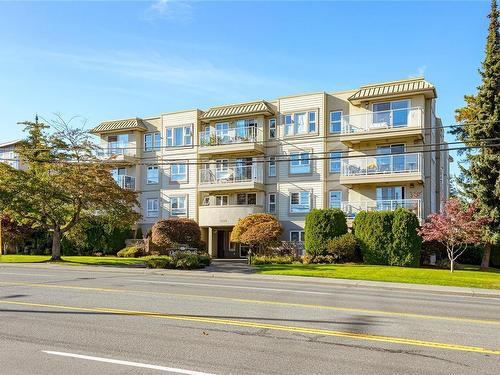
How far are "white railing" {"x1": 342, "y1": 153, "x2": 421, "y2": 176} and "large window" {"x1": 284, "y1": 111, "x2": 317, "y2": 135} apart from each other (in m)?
A: 4.15

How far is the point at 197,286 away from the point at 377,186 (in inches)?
762

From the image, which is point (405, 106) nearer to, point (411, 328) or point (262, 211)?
point (262, 211)

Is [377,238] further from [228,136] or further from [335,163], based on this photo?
[228,136]

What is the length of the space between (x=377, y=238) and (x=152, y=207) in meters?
20.6

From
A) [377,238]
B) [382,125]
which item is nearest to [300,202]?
[382,125]

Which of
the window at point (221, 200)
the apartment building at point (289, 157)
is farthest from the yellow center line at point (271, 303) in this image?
the window at point (221, 200)

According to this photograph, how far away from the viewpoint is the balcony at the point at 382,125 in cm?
3044

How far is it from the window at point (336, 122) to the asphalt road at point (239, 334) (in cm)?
2160

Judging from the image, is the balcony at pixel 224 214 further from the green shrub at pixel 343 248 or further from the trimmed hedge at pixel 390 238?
the trimmed hedge at pixel 390 238

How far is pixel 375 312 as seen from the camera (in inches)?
443

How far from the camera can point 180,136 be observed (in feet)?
133

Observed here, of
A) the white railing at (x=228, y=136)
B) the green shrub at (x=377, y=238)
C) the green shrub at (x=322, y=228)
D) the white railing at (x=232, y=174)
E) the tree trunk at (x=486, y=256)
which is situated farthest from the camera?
the white railing at (x=228, y=136)

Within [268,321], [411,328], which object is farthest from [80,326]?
[411,328]

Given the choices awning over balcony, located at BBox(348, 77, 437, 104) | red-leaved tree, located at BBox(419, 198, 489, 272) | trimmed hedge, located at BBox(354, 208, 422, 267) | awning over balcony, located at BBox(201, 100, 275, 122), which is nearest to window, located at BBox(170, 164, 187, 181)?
awning over balcony, located at BBox(201, 100, 275, 122)
